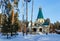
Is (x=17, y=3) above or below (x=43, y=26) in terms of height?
above

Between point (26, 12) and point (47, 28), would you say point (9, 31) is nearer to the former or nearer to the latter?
point (26, 12)

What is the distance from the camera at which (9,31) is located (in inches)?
785

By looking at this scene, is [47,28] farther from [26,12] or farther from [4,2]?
[4,2]

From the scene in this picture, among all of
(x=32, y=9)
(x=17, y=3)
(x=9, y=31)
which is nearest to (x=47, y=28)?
(x=32, y=9)

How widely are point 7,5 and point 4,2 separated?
89 cm

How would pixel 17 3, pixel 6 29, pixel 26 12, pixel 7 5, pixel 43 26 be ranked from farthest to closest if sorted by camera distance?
pixel 43 26 < pixel 26 12 < pixel 17 3 < pixel 7 5 < pixel 6 29

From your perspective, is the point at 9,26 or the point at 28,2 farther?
the point at 28,2

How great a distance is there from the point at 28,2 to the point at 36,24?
83.5 feet

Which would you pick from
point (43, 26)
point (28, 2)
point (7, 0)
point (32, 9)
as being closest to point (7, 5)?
point (7, 0)

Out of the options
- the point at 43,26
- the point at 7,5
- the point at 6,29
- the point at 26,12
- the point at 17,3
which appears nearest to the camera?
the point at 6,29

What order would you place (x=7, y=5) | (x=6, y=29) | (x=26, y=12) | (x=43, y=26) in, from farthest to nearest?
(x=43, y=26) < (x=26, y=12) < (x=7, y=5) < (x=6, y=29)

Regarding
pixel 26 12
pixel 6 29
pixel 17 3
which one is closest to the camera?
pixel 6 29

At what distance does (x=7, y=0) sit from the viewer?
88.7 feet

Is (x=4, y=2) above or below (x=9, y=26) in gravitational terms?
above
